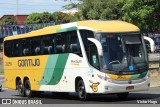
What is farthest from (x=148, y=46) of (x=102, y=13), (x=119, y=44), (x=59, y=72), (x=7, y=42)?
(x=102, y=13)

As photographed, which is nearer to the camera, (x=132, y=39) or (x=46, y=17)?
(x=132, y=39)

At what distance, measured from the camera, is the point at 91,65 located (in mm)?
18766

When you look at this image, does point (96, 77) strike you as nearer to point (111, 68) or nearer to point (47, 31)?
point (111, 68)

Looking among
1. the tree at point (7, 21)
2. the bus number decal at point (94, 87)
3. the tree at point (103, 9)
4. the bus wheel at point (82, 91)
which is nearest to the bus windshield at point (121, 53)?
the bus number decal at point (94, 87)

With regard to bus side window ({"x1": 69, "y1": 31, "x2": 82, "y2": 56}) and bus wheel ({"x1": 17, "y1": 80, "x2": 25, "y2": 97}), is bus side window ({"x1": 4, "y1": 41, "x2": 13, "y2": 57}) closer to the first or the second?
bus wheel ({"x1": 17, "y1": 80, "x2": 25, "y2": 97})

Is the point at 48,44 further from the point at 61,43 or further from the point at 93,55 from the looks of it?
the point at 93,55

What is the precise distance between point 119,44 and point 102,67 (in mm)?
1194

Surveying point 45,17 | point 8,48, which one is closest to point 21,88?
point 8,48

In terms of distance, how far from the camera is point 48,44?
22.2 meters

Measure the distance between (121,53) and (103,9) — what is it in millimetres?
38004

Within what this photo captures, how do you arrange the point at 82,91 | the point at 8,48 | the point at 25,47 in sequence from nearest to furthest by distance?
1. the point at 82,91
2. the point at 25,47
3. the point at 8,48

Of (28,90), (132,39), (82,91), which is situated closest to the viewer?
(132,39)

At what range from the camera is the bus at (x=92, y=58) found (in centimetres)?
1820

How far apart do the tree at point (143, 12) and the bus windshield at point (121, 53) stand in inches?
487
